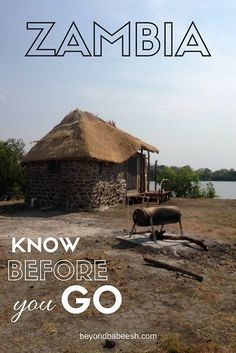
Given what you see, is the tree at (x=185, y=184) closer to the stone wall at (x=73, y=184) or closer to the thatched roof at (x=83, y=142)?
the thatched roof at (x=83, y=142)

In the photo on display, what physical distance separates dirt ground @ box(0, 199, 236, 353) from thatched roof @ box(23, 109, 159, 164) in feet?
29.6

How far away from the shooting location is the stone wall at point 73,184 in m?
21.6

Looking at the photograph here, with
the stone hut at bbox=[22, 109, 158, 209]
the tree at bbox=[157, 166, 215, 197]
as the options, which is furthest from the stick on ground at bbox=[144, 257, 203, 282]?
the tree at bbox=[157, 166, 215, 197]

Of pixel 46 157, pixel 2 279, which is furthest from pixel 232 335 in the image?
pixel 46 157

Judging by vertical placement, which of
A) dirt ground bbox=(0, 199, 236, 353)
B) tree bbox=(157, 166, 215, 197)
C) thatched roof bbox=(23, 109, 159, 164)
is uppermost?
thatched roof bbox=(23, 109, 159, 164)

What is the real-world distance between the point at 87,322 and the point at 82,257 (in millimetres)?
3735

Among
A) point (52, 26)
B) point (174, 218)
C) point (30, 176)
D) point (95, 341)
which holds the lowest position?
point (95, 341)

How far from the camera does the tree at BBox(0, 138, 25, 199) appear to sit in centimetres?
3416

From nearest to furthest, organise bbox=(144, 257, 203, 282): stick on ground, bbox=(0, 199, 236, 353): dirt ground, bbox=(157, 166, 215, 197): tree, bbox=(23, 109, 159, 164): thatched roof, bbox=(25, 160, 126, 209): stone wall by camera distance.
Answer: bbox=(0, 199, 236, 353): dirt ground, bbox=(144, 257, 203, 282): stick on ground, bbox=(25, 160, 126, 209): stone wall, bbox=(23, 109, 159, 164): thatched roof, bbox=(157, 166, 215, 197): tree

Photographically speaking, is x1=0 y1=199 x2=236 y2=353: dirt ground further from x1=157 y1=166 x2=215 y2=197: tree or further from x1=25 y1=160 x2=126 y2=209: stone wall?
x1=157 y1=166 x2=215 y2=197: tree

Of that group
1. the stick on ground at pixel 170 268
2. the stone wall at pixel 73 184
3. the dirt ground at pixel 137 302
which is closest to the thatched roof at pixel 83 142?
the stone wall at pixel 73 184

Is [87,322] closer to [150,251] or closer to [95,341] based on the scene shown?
[95,341]

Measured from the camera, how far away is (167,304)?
7.24 metres

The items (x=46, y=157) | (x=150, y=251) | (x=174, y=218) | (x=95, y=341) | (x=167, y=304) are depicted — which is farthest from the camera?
(x=46, y=157)
